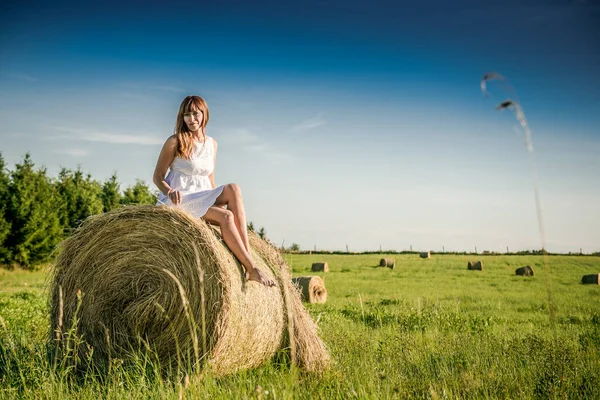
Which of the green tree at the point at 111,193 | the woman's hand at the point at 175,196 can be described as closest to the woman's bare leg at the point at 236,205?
the woman's hand at the point at 175,196

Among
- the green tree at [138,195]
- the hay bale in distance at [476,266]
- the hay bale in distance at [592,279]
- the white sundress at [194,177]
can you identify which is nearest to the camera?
the white sundress at [194,177]

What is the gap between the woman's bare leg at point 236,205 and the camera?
5.26 metres

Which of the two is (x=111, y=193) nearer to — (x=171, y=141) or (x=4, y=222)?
(x=4, y=222)

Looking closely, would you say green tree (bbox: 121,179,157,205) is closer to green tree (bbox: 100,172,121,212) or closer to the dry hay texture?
green tree (bbox: 100,172,121,212)

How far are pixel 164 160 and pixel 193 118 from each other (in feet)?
1.84

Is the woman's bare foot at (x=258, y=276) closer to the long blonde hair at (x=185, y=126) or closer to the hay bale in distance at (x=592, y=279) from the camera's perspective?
the long blonde hair at (x=185, y=126)

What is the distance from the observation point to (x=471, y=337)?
247 inches

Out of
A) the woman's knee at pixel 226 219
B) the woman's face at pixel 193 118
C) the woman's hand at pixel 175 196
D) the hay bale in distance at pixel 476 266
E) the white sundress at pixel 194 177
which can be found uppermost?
the woman's face at pixel 193 118

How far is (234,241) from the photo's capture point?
5.12 m

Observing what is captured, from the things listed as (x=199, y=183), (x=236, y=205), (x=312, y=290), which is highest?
(x=199, y=183)

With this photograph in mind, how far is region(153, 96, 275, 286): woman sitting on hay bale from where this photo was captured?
514 cm

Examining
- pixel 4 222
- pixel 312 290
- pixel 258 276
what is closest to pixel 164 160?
pixel 258 276

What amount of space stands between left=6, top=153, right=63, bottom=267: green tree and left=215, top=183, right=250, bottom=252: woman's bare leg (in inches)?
1136

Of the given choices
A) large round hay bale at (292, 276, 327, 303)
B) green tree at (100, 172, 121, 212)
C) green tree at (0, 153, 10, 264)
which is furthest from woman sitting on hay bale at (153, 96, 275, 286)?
green tree at (100, 172, 121, 212)
